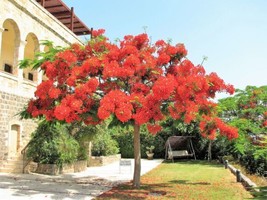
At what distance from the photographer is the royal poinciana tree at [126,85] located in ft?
30.3

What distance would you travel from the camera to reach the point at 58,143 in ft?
50.0

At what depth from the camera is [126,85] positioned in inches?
418

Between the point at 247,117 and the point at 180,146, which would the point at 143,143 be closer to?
the point at 180,146

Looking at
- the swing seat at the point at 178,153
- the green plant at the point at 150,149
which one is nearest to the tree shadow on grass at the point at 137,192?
the swing seat at the point at 178,153

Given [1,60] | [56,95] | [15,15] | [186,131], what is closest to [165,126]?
[186,131]

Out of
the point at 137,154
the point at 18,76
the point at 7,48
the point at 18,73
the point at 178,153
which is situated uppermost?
the point at 7,48

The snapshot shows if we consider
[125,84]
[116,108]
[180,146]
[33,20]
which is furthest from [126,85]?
[180,146]

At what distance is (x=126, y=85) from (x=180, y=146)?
646 inches

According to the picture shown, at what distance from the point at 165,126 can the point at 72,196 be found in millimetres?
18030

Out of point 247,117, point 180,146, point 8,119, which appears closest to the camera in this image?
point 8,119

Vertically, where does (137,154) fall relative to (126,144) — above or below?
below

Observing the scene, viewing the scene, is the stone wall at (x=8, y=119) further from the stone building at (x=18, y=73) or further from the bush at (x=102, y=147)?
the bush at (x=102, y=147)

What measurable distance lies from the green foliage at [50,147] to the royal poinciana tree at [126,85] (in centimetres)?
463

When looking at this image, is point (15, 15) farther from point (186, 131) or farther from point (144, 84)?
point (186, 131)
